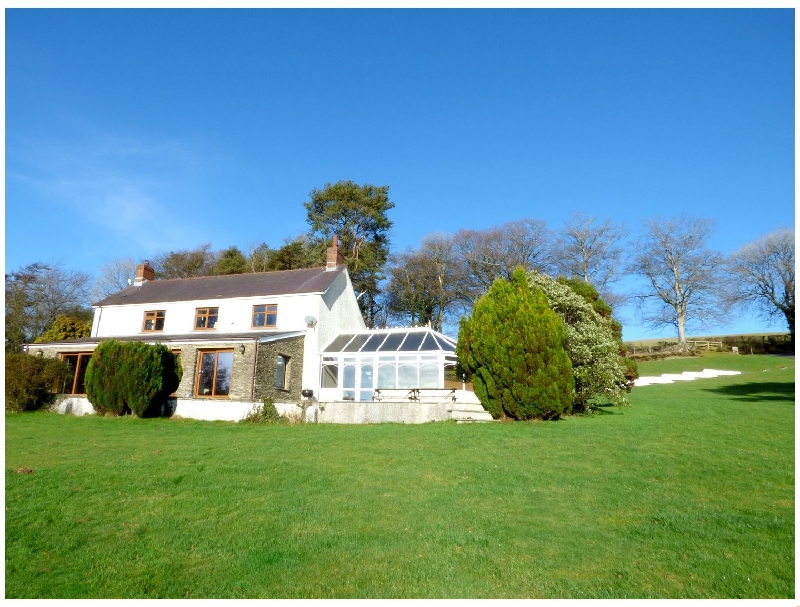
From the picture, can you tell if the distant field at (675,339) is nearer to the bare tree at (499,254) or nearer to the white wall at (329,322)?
the bare tree at (499,254)

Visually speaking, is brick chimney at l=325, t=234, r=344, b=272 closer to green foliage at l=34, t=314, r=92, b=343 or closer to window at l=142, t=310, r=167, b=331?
window at l=142, t=310, r=167, b=331

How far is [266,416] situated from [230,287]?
11.9 m

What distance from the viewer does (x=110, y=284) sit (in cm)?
4266

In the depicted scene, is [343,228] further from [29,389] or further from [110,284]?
[29,389]

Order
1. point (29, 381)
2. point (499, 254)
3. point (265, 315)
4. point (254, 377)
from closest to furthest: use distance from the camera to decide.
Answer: point (29, 381), point (254, 377), point (265, 315), point (499, 254)

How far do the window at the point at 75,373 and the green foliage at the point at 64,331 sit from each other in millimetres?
8460

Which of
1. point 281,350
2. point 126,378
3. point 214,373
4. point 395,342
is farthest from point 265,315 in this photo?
point 126,378

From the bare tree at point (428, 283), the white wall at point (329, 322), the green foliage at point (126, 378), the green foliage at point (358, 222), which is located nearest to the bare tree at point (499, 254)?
the bare tree at point (428, 283)

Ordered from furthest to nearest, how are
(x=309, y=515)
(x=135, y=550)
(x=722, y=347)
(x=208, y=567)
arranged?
(x=722, y=347)
(x=309, y=515)
(x=135, y=550)
(x=208, y=567)

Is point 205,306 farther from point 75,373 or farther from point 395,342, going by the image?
point 395,342

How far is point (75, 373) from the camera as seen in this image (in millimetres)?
22359
